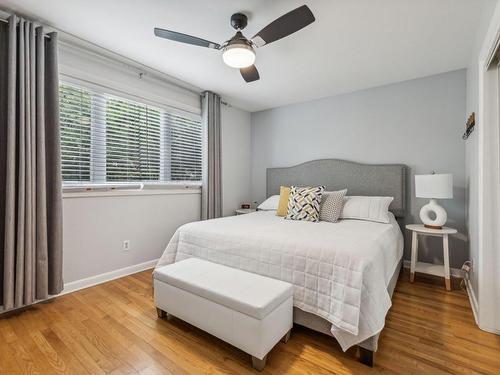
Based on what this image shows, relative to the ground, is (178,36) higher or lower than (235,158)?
higher

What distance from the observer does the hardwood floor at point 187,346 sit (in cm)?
141

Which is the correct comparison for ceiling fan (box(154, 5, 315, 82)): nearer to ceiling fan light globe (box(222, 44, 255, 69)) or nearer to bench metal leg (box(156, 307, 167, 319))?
ceiling fan light globe (box(222, 44, 255, 69))

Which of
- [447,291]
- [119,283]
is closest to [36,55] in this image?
[119,283]

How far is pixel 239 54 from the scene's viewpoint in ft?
6.15

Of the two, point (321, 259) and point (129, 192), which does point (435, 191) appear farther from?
point (129, 192)

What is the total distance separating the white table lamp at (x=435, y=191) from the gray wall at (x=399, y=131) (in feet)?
1.36

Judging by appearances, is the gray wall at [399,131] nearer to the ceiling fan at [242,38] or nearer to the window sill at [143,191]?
the window sill at [143,191]

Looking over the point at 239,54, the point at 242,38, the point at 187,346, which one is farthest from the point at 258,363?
the point at 242,38

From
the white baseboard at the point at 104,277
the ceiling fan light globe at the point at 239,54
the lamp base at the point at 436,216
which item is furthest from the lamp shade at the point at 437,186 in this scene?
the white baseboard at the point at 104,277

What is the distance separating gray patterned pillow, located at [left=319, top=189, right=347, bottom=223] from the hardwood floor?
0.97 meters

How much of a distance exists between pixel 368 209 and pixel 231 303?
1.96 metres

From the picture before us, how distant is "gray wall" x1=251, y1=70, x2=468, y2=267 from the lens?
279 cm

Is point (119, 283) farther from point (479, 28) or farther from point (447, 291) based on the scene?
point (479, 28)

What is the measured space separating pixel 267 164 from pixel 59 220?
3.00 m
